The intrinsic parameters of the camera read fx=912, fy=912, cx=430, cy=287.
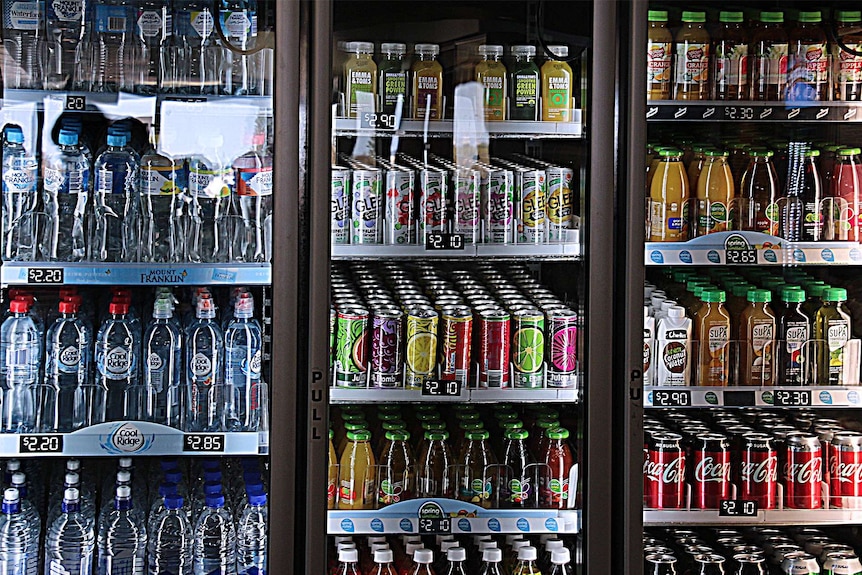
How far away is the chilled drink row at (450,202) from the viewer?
2.28 m

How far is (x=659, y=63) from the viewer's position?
2.34 metres

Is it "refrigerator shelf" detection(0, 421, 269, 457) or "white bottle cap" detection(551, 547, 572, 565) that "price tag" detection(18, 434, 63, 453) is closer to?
"refrigerator shelf" detection(0, 421, 269, 457)

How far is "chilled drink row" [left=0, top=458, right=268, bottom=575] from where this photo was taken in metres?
2.24

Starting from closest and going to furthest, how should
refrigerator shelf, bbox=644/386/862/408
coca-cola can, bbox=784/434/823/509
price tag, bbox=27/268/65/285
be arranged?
1. price tag, bbox=27/268/65/285
2. refrigerator shelf, bbox=644/386/862/408
3. coca-cola can, bbox=784/434/823/509

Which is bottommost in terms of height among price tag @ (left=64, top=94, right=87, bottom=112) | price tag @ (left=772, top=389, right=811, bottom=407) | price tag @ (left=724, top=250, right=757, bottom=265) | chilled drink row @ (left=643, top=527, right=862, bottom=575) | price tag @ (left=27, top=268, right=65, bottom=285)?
chilled drink row @ (left=643, top=527, right=862, bottom=575)

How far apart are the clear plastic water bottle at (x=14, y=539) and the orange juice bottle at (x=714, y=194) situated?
72.9 inches

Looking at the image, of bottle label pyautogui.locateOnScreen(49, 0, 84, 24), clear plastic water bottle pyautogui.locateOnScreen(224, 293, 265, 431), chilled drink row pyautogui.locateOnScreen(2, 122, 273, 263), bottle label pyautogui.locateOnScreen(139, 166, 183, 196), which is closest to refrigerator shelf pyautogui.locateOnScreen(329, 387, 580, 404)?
clear plastic water bottle pyautogui.locateOnScreen(224, 293, 265, 431)

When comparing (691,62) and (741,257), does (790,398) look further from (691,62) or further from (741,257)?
(691,62)

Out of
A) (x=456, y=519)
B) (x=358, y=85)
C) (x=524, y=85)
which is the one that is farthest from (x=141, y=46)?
(x=456, y=519)

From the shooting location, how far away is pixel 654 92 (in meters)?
2.33

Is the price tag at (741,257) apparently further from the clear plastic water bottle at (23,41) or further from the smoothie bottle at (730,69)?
the clear plastic water bottle at (23,41)

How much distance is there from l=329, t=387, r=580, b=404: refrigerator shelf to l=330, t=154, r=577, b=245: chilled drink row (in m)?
0.37

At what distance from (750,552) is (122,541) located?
1.62 meters

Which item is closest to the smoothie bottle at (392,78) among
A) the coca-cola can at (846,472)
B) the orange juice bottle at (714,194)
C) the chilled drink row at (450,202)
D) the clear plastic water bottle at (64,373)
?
the chilled drink row at (450,202)
